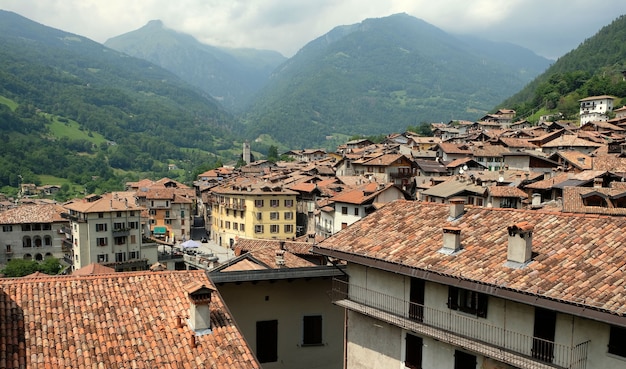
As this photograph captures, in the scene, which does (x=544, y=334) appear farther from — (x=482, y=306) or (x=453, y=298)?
(x=453, y=298)

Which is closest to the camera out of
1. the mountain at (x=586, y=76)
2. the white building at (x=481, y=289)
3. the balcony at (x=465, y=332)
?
the white building at (x=481, y=289)

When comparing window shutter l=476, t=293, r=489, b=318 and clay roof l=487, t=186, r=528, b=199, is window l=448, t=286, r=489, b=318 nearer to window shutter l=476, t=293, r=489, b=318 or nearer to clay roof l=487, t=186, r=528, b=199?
window shutter l=476, t=293, r=489, b=318

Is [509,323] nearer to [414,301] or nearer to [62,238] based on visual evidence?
[414,301]

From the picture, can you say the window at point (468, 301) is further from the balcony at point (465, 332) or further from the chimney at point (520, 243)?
the chimney at point (520, 243)

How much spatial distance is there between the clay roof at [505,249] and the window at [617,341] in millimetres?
842

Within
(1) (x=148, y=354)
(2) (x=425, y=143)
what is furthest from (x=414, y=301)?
(2) (x=425, y=143)

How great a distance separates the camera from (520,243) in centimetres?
1207

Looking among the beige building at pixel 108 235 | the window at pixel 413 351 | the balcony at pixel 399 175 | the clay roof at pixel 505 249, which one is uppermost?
the clay roof at pixel 505 249

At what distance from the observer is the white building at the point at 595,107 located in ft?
349

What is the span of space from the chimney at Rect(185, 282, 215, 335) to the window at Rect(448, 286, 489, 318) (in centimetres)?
644

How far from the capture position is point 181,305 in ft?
39.1

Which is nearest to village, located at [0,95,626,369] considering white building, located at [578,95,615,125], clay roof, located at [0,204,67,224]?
clay roof, located at [0,204,67,224]

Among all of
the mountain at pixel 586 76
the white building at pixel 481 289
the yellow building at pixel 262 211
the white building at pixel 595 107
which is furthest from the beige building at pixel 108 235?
the mountain at pixel 586 76

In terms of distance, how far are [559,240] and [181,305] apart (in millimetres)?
9691
